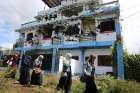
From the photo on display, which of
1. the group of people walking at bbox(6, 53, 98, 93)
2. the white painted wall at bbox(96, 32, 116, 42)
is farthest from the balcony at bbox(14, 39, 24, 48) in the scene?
the group of people walking at bbox(6, 53, 98, 93)

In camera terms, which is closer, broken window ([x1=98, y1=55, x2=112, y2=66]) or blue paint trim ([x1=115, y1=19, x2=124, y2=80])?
blue paint trim ([x1=115, y1=19, x2=124, y2=80])

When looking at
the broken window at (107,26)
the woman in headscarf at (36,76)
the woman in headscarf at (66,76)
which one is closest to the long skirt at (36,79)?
the woman in headscarf at (36,76)

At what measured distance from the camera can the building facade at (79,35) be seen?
69.1ft

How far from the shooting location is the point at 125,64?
62.1 feet

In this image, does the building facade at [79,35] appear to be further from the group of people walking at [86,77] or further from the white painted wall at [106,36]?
the group of people walking at [86,77]

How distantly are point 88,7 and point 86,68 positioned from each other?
17060 millimetres

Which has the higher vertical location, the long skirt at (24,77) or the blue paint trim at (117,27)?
the blue paint trim at (117,27)

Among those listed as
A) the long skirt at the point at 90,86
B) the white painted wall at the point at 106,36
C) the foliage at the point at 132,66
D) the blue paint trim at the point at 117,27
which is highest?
the blue paint trim at the point at 117,27

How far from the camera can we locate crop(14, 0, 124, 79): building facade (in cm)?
2106

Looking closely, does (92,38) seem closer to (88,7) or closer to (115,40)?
(115,40)

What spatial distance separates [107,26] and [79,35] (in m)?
2.81

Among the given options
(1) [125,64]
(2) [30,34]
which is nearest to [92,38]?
(1) [125,64]

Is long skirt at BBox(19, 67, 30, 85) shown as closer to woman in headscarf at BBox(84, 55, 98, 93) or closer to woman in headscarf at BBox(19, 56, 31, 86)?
woman in headscarf at BBox(19, 56, 31, 86)

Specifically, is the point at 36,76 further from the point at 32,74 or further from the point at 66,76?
the point at 66,76
